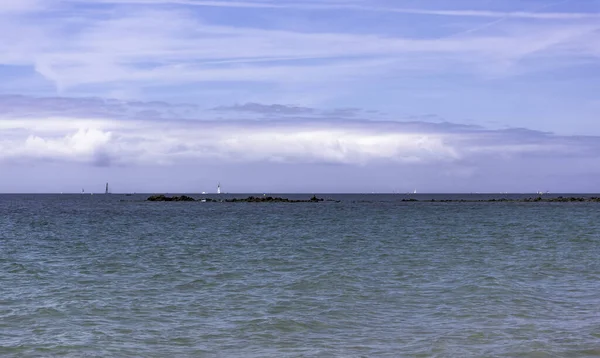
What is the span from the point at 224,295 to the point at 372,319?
19.1ft

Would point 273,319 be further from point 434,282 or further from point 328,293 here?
point 434,282

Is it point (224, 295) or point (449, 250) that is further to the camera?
point (449, 250)

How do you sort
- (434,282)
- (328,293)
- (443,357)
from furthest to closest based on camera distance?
(434,282) < (328,293) < (443,357)

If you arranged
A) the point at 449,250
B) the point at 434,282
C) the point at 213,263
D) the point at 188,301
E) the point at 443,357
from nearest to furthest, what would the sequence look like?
the point at 443,357, the point at 188,301, the point at 434,282, the point at 213,263, the point at 449,250

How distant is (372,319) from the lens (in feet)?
54.2

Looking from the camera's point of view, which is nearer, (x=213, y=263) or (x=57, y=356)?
(x=57, y=356)

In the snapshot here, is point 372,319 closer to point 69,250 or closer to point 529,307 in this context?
point 529,307

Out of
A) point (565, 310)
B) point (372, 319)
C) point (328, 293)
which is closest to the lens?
point (372, 319)

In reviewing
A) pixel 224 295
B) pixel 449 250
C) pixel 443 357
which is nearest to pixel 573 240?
pixel 449 250

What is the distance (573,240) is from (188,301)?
105 ft

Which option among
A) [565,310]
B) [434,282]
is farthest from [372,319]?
[434,282]

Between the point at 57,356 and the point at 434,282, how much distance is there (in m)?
14.0

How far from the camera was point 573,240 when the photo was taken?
140 ft

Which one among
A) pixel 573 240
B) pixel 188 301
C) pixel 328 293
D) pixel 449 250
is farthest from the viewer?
pixel 573 240
